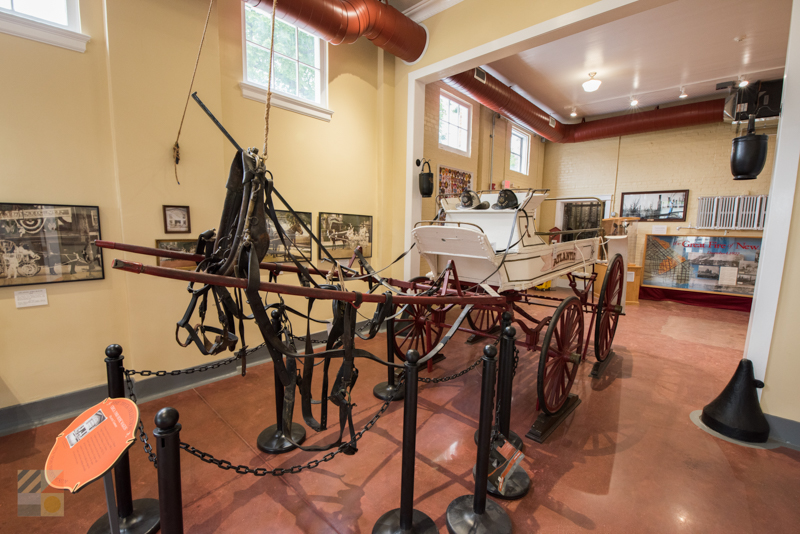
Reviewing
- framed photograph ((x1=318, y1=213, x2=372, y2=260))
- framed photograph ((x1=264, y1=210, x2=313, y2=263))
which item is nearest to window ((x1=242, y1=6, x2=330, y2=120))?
framed photograph ((x1=264, y1=210, x2=313, y2=263))

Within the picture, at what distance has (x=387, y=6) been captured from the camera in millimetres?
4469

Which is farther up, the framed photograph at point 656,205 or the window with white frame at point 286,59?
the window with white frame at point 286,59

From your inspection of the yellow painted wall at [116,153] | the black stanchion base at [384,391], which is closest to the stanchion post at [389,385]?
the black stanchion base at [384,391]

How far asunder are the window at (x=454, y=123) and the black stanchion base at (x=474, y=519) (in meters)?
6.19

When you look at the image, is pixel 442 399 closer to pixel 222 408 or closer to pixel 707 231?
pixel 222 408

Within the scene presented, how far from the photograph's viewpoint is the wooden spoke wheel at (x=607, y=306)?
3908 mm

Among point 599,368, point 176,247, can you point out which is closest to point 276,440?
point 176,247

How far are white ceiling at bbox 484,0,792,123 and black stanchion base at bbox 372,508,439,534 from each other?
590cm

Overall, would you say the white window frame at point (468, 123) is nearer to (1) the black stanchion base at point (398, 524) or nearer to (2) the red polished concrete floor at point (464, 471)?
(2) the red polished concrete floor at point (464, 471)

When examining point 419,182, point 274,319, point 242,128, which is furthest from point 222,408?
point 419,182

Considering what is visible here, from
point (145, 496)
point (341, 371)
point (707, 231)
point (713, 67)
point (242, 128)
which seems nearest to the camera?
point (341, 371)

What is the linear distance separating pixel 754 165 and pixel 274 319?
407cm

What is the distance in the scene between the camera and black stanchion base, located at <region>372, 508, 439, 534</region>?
191 centimetres

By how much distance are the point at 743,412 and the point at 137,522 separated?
14.8ft
